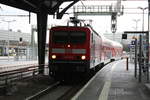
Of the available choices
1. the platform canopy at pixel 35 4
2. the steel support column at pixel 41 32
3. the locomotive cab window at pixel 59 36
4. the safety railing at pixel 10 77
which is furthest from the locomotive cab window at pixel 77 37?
the steel support column at pixel 41 32

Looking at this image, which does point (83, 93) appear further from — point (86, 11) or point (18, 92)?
point (86, 11)

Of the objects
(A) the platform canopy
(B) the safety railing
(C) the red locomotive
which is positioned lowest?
(B) the safety railing

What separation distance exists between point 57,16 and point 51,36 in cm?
851

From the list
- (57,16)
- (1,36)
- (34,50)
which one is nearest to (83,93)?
(57,16)

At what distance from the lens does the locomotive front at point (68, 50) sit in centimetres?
1838

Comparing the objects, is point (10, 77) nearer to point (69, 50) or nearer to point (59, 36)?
point (69, 50)

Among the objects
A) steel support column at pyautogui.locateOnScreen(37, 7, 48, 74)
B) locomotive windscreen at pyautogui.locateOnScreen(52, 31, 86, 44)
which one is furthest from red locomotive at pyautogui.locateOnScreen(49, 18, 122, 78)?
steel support column at pyautogui.locateOnScreen(37, 7, 48, 74)

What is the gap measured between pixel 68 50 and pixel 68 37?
767mm

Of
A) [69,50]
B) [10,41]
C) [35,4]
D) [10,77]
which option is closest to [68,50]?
[69,50]

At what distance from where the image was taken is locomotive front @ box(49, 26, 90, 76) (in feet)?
60.3

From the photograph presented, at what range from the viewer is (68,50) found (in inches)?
734

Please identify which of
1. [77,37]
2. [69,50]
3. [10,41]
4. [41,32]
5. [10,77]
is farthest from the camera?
[10,41]

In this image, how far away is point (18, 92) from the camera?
48.0 feet

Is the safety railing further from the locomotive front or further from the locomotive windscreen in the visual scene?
the locomotive windscreen
